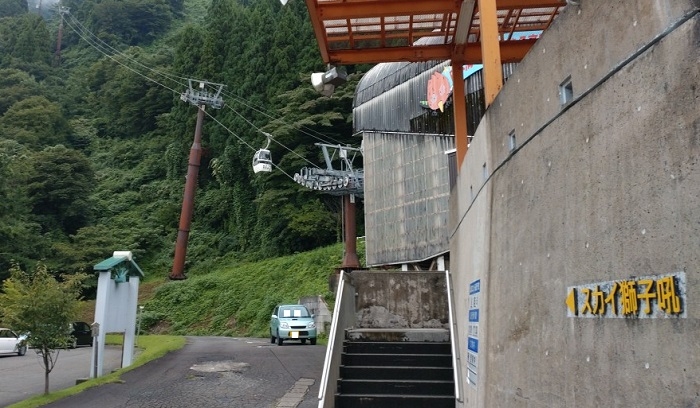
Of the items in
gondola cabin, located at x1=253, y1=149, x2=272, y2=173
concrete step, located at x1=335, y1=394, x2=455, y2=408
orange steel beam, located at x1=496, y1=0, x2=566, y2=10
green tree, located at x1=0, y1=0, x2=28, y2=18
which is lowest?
concrete step, located at x1=335, y1=394, x2=455, y2=408

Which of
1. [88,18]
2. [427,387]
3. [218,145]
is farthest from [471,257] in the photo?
[88,18]

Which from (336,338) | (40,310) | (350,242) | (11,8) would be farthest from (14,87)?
(336,338)

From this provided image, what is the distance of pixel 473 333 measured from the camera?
274 inches

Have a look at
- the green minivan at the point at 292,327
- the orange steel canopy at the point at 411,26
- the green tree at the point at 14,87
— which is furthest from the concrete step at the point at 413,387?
the green tree at the point at 14,87

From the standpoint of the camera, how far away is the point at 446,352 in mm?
9047

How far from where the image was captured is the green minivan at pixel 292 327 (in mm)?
20875

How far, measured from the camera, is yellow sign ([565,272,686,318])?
2731 mm

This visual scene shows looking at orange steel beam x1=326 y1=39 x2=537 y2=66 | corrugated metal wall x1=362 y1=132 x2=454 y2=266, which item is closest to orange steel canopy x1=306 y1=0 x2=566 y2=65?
orange steel beam x1=326 y1=39 x2=537 y2=66

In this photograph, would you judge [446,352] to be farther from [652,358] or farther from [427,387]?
→ [652,358]

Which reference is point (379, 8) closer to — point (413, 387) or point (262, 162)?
point (413, 387)

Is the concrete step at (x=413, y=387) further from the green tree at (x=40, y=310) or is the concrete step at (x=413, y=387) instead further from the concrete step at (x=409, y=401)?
the green tree at (x=40, y=310)

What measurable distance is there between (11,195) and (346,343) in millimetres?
34258

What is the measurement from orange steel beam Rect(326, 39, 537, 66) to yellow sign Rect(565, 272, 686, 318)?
7.55 meters

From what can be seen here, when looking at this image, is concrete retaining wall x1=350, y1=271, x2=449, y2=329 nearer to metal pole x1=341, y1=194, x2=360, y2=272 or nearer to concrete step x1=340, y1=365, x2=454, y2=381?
concrete step x1=340, y1=365, x2=454, y2=381
